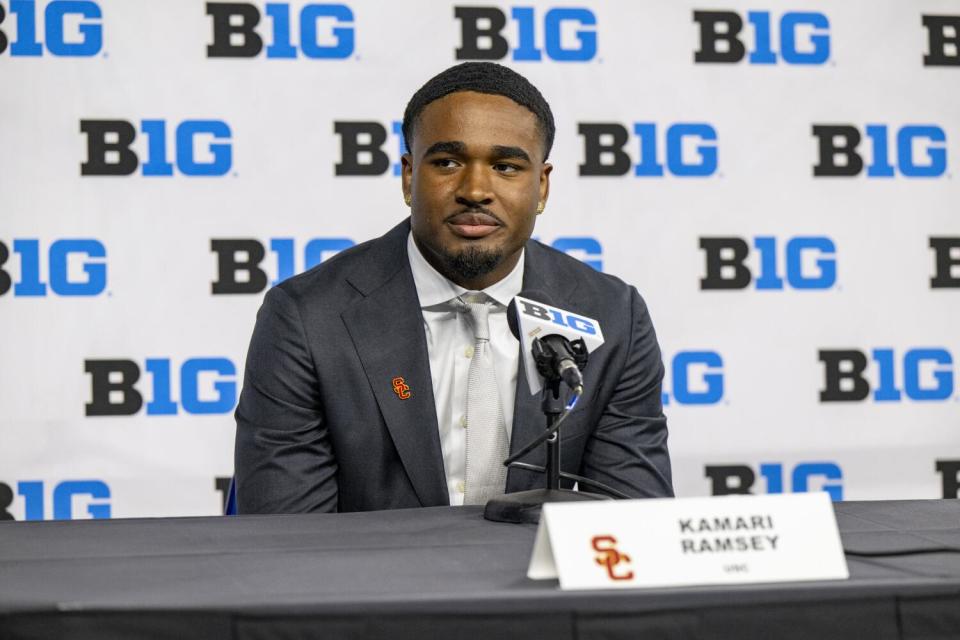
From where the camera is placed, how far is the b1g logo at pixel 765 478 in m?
2.91

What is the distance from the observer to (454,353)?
1.78 meters

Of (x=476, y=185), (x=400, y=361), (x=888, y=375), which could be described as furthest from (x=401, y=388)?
(x=888, y=375)

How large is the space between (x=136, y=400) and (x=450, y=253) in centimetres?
129

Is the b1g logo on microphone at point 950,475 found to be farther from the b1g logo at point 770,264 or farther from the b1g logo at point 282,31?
the b1g logo at point 282,31

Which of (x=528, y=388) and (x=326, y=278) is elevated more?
(x=326, y=278)

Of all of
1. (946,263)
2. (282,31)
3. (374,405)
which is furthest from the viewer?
(946,263)

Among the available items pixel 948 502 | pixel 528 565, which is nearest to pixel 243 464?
pixel 528 565

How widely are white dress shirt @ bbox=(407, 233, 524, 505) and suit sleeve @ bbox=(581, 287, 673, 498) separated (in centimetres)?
19

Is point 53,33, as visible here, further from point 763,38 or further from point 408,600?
point 408,600

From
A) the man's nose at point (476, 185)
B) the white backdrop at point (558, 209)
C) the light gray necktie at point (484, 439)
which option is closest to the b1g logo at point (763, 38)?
the white backdrop at point (558, 209)

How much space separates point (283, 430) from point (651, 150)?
5.25 ft

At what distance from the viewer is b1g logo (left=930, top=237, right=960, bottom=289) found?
119 inches

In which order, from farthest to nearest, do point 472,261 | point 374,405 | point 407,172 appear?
point 407,172, point 472,261, point 374,405

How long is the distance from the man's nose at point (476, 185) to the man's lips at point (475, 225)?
3 cm
